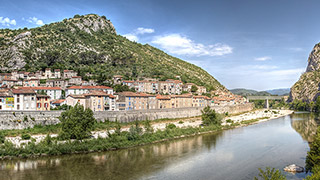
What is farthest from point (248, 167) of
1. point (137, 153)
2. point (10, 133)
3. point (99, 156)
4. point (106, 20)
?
point (106, 20)

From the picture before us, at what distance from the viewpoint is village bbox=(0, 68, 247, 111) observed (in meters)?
42.6

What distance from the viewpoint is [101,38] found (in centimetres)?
11225

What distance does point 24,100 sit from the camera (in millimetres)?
41812

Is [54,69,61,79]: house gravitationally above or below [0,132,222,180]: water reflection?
above

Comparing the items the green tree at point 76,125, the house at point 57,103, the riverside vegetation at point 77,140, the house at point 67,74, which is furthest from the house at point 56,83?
the green tree at point 76,125

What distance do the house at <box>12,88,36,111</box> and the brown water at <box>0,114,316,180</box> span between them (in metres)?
17.4

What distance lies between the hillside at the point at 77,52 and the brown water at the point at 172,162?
35.7m

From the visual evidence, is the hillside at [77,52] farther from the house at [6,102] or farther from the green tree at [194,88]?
the house at [6,102]

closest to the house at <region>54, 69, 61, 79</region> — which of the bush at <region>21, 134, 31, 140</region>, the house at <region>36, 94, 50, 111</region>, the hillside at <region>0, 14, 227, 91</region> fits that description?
the hillside at <region>0, 14, 227, 91</region>

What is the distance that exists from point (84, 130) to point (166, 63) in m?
87.9

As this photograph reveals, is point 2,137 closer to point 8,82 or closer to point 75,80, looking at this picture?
point 8,82

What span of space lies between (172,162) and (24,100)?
28.1m

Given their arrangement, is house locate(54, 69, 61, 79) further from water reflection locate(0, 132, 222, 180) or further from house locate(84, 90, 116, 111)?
water reflection locate(0, 132, 222, 180)

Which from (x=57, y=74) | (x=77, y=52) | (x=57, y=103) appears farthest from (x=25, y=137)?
(x=77, y=52)
